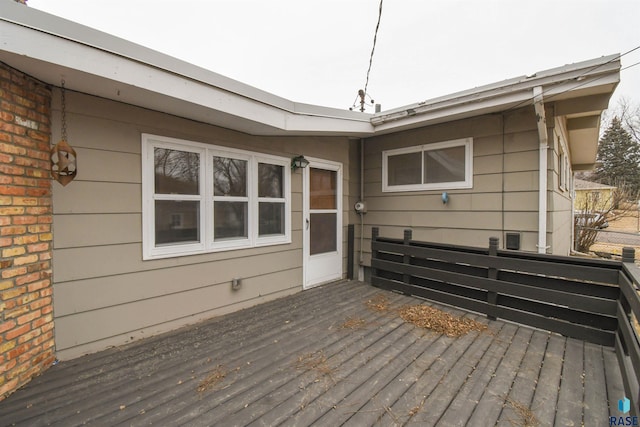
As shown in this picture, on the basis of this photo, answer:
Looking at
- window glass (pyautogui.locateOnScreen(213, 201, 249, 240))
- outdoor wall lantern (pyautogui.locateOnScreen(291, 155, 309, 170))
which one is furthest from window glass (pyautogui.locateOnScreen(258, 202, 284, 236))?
outdoor wall lantern (pyautogui.locateOnScreen(291, 155, 309, 170))

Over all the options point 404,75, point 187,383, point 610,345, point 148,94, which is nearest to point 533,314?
point 610,345

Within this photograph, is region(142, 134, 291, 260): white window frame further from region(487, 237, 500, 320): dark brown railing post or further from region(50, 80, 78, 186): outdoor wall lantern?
region(487, 237, 500, 320): dark brown railing post

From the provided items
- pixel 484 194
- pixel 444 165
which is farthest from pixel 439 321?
pixel 444 165

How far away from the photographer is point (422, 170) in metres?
4.09

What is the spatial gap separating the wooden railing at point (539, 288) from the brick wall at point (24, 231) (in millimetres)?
3679

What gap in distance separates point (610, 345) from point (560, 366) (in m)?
0.73

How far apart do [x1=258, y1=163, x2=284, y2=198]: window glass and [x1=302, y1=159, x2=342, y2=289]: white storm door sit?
407 millimetres

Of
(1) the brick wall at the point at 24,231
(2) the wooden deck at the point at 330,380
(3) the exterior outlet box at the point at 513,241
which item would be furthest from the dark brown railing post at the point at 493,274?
(1) the brick wall at the point at 24,231

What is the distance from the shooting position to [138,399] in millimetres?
1736

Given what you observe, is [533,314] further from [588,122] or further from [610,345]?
[588,122]

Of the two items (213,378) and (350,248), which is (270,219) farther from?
(213,378)

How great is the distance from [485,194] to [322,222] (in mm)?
2307

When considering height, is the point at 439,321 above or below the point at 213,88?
below

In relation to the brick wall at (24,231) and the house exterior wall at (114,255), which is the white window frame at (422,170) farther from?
the brick wall at (24,231)
